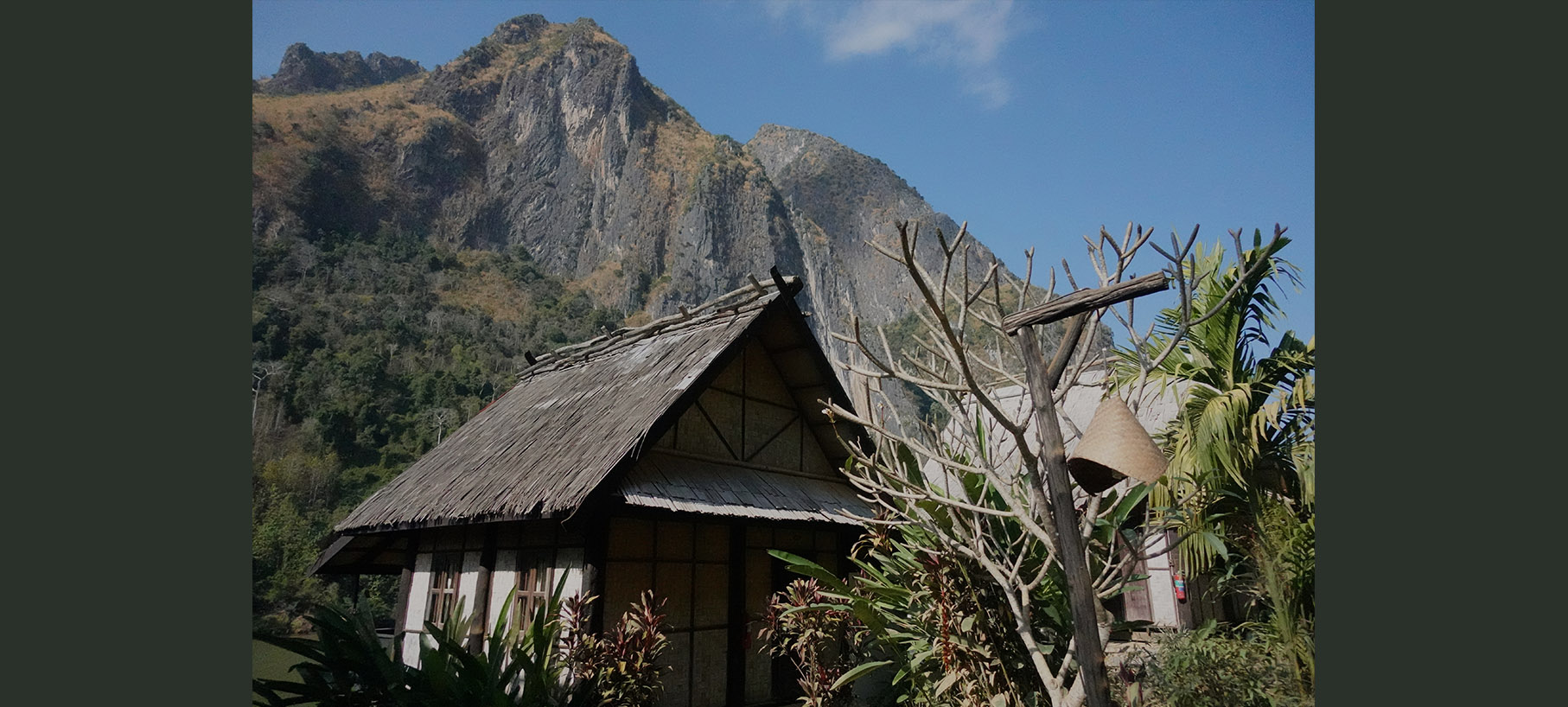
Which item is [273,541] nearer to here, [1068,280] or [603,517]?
[603,517]

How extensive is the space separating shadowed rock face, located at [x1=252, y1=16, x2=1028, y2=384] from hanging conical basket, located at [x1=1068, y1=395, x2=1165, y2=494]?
51.4 meters

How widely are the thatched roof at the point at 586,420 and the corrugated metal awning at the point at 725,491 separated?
39 centimetres

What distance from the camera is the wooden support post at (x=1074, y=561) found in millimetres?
3031

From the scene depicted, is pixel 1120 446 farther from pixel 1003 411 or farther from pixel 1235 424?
pixel 1235 424

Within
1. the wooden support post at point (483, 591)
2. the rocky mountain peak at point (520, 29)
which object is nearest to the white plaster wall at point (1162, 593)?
the wooden support post at point (483, 591)

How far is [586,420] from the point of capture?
7.22 metres

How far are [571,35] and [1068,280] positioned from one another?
75422mm

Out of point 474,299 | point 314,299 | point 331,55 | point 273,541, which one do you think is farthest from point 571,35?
point 273,541

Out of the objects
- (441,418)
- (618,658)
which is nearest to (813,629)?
(618,658)

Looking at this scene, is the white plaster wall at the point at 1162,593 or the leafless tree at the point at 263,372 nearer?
the white plaster wall at the point at 1162,593

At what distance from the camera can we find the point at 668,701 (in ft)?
21.0

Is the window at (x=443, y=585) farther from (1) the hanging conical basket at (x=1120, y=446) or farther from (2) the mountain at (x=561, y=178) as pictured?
(2) the mountain at (x=561, y=178)

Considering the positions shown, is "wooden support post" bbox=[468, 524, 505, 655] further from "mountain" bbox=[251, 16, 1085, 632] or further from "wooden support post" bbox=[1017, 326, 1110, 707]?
"mountain" bbox=[251, 16, 1085, 632]

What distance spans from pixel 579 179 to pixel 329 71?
21054mm
